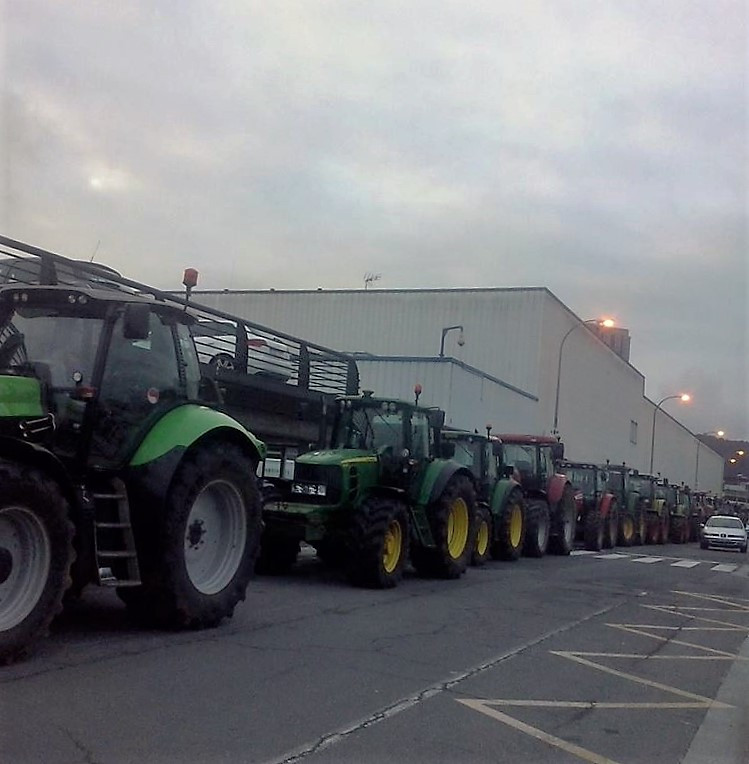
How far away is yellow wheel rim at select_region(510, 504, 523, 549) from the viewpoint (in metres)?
18.0

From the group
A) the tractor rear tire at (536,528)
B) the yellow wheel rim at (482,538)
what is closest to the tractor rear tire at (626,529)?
the tractor rear tire at (536,528)

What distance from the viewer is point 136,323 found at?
7246 millimetres

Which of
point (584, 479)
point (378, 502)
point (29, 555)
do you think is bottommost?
point (29, 555)

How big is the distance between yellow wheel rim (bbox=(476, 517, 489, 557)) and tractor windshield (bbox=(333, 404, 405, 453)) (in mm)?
3413

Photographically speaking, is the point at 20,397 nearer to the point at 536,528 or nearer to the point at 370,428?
the point at 370,428

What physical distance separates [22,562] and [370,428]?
724 centimetres

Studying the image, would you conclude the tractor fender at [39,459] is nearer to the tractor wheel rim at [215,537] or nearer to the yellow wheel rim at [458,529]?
the tractor wheel rim at [215,537]

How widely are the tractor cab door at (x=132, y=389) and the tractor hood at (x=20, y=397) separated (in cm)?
46

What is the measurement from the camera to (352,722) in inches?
Result: 227

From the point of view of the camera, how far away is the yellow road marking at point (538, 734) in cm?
550

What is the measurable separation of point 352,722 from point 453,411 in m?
22.9

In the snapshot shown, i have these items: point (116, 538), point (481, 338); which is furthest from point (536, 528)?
point (481, 338)

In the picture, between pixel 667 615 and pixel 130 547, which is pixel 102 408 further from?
pixel 667 615

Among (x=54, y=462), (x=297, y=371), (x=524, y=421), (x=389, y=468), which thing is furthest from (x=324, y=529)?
(x=524, y=421)
